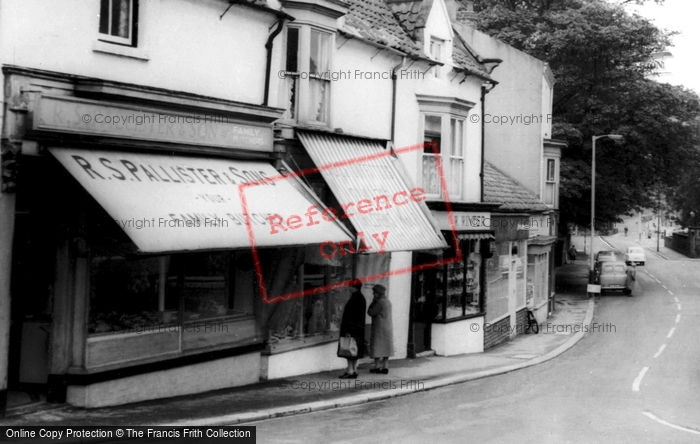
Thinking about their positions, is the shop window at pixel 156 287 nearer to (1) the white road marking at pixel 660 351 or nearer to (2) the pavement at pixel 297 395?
(2) the pavement at pixel 297 395

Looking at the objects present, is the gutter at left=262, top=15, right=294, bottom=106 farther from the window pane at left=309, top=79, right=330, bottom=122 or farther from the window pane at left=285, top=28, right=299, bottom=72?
the window pane at left=309, top=79, right=330, bottom=122

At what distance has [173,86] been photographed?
40.4 feet

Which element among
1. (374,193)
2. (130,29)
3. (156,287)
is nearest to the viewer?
(130,29)

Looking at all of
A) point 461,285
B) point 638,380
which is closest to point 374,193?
point 461,285

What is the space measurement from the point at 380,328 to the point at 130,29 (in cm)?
730

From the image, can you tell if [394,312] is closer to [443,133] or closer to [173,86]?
[443,133]

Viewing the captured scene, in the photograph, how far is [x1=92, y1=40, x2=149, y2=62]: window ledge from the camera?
11.1 metres

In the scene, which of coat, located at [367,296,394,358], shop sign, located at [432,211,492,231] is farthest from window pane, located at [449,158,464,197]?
coat, located at [367,296,394,358]

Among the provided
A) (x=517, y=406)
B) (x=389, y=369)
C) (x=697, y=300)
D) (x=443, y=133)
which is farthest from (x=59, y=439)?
(x=697, y=300)

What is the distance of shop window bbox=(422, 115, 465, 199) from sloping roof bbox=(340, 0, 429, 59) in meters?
1.65

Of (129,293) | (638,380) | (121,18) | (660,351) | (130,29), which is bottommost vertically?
(660,351)

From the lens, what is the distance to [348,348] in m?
15.0

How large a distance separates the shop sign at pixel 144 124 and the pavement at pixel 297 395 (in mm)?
3670

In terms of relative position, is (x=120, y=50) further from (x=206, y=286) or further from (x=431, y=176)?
(x=431, y=176)
